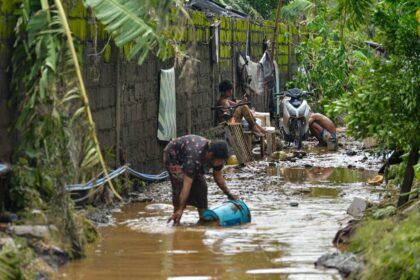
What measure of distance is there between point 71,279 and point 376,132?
3.68m

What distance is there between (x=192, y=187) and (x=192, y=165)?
22.1 inches

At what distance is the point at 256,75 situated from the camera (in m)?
22.7

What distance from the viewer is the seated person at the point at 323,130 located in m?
21.3

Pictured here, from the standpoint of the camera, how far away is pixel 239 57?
2203 centimetres

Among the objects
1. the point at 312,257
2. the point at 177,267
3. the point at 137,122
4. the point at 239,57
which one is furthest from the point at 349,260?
the point at 239,57

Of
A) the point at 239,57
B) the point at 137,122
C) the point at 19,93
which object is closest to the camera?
the point at 19,93

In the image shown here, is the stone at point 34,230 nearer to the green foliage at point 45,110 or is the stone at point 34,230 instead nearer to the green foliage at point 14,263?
the green foliage at point 45,110

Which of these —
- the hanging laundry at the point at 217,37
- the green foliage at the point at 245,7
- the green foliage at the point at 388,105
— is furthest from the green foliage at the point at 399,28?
the green foliage at the point at 245,7

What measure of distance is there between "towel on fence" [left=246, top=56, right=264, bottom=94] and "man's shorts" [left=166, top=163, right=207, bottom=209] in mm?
10452

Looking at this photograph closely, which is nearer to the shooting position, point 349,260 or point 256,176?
point 349,260

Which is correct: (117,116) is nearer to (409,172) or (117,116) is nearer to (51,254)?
(409,172)

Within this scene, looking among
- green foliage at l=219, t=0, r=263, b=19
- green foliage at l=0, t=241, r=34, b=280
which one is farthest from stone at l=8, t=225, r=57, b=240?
green foliage at l=219, t=0, r=263, b=19

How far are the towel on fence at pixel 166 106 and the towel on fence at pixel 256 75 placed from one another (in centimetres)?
615

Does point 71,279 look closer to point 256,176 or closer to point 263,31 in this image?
point 256,176
